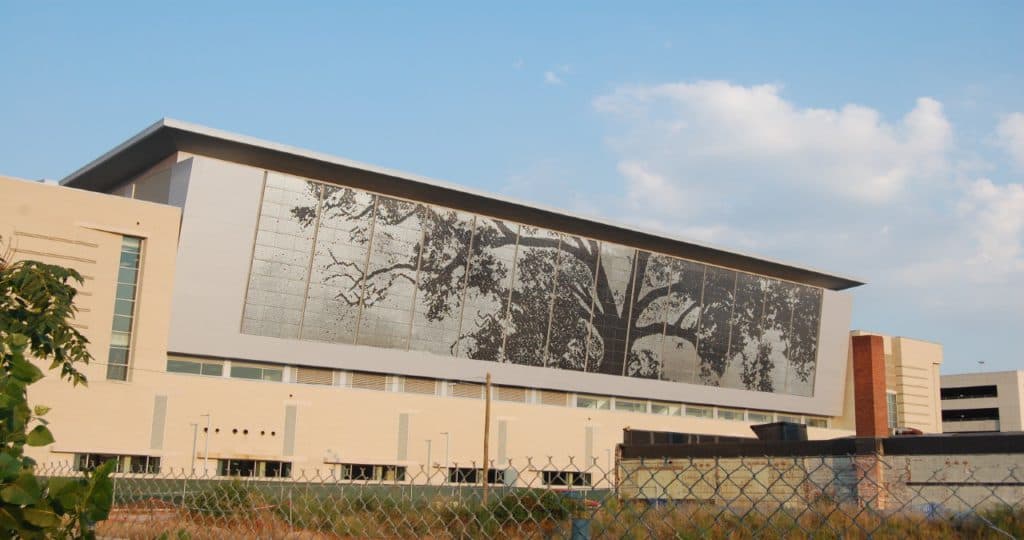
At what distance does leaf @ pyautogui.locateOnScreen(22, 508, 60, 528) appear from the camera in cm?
Result: 340

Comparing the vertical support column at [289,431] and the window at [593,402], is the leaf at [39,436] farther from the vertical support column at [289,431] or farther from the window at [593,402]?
the window at [593,402]

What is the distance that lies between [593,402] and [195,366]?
2647 centimetres

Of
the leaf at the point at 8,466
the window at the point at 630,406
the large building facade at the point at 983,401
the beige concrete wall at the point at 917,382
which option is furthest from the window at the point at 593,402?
the large building facade at the point at 983,401

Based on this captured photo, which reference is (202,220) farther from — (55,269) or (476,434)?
(55,269)

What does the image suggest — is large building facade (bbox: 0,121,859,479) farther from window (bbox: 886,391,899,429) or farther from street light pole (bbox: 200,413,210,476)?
window (bbox: 886,391,899,429)

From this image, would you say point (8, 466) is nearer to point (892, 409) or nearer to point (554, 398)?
point (554, 398)

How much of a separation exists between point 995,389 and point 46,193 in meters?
108

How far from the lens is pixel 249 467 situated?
50781mm

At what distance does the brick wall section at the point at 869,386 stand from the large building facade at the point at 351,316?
Answer: 48.7 feet

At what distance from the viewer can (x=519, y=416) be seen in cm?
6028

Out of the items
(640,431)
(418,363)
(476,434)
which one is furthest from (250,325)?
(640,431)

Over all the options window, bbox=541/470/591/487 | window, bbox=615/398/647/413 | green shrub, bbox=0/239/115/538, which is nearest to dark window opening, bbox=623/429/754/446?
window, bbox=615/398/647/413

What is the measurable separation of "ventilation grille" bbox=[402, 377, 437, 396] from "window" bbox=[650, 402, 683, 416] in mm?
17500

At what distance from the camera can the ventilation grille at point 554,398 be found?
62062mm
